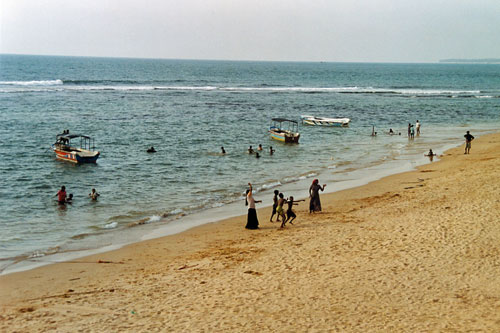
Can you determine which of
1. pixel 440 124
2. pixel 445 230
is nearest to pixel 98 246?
pixel 445 230

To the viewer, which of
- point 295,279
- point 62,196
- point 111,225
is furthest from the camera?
point 62,196

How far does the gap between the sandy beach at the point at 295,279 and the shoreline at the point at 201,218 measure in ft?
2.48

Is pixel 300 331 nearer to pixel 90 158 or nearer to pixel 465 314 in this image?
pixel 465 314

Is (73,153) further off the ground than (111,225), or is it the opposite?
(73,153)

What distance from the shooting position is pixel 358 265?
13.6 metres

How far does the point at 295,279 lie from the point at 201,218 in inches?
358

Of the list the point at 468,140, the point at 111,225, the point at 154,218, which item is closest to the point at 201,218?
the point at 154,218

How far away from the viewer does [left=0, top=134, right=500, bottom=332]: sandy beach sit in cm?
1073

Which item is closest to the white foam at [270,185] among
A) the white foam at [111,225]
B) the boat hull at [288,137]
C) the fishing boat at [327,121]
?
the white foam at [111,225]

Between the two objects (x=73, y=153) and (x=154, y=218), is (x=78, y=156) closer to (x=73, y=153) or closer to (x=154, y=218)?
(x=73, y=153)

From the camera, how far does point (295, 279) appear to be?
12945 mm

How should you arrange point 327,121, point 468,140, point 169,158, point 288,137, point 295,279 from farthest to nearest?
point 327,121 → point 288,137 → point 169,158 → point 468,140 → point 295,279

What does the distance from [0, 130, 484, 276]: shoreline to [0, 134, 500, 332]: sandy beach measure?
0.75 metres

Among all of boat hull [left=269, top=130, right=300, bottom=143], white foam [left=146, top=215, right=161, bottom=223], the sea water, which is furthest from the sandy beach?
boat hull [left=269, top=130, right=300, bottom=143]
